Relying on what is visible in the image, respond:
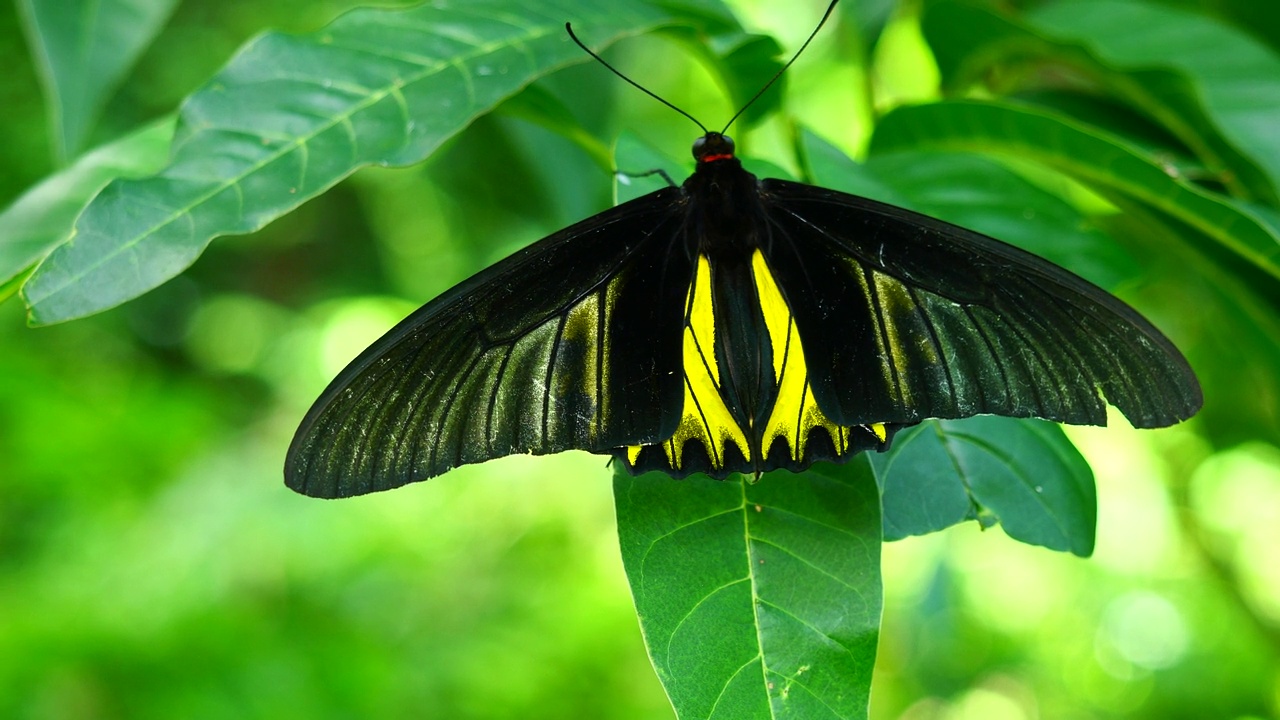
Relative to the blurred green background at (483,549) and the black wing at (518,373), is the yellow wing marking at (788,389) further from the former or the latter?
the blurred green background at (483,549)

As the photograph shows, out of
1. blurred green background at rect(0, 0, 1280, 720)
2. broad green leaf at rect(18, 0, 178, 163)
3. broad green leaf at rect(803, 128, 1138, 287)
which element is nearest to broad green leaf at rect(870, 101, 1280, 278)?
broad green leaf at rect(803, 128, 1138, 287)

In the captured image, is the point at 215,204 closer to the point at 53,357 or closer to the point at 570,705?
the point at 570,705

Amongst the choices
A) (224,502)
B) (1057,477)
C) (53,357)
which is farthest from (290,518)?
(1057,477)

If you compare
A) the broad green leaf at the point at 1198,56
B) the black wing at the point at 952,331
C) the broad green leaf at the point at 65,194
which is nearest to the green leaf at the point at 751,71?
the black wing at the point at 952,331

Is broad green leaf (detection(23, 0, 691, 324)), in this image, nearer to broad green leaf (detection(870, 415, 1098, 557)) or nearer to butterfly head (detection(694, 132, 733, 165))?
butterfly head (detection(694, 132, 733, 165))

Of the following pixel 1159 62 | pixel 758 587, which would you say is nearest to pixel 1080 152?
pixel 1159 62

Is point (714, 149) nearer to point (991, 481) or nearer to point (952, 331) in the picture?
point (952, 331)
